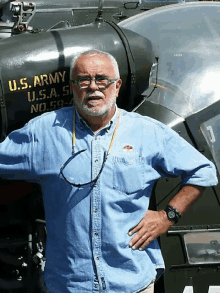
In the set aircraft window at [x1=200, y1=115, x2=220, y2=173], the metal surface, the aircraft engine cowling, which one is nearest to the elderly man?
the aircraft engine cowling

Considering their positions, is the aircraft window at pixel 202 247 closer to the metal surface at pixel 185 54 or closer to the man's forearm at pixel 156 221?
the man's forearm at pixel 156 221

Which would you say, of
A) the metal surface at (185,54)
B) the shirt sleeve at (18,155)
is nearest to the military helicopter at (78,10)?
the metal surface at (185,54)

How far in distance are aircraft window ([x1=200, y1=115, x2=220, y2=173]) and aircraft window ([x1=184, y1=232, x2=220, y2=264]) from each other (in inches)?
21.2

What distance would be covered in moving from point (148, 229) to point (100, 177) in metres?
0.42

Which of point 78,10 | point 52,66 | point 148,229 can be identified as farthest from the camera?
point 78,10

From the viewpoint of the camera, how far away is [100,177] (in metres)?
2.47

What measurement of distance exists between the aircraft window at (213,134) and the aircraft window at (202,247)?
1.77 ft

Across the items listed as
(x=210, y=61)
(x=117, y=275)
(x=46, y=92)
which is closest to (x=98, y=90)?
(x=46, y=92)

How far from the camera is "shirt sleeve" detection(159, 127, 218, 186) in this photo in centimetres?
258

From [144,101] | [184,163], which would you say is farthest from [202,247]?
[144,101]

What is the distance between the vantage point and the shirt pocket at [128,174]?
8.19 feet

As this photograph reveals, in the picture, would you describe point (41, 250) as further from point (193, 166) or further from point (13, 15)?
point (13, 15)

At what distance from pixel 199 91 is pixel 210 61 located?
0.33 meters

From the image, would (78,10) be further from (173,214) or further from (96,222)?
(96,222)
